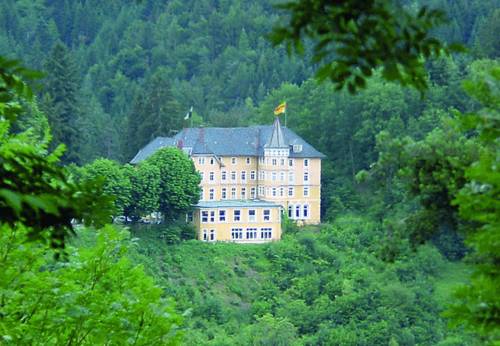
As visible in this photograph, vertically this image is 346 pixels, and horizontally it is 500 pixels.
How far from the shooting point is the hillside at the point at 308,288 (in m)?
46.8

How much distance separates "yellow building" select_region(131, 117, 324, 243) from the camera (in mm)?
57531

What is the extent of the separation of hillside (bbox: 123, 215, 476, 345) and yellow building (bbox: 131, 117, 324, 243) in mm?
1916

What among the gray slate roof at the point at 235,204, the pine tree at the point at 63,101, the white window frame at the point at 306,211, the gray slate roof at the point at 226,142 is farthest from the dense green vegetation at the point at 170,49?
the gray slate roof at the point at 235,204

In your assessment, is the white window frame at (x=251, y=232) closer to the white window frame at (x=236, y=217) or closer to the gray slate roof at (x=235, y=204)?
the white window frame at (x=236, y=217)

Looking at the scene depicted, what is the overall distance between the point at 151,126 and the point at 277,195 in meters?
8.34

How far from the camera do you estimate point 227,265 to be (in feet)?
171

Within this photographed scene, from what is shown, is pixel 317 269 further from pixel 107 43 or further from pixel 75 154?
pixel 107 43

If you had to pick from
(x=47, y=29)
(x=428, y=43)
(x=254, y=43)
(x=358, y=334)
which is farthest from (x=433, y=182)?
(x=47, y=29)

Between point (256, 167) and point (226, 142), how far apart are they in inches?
62.2

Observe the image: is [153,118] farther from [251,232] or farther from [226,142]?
[251,232]

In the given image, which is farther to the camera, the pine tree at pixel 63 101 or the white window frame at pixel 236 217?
the pine tree at pixel 63 101

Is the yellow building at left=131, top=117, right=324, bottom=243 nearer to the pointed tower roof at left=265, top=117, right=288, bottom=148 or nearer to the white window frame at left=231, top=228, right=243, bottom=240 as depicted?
the pointed tower roof at left=265, top=117, right=288, bottom=148

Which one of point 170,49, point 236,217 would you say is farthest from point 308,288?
point 170,49

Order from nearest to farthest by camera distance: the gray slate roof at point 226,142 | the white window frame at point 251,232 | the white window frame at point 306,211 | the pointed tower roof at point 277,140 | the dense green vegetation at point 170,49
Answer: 1. the white window frame at point 251,232
2. the white window frame at point 306,211
3. the pointed tower roof at point 277,140
4. the gray slate roof at point 226,142
5. the dense green vegetation at point 170,49
